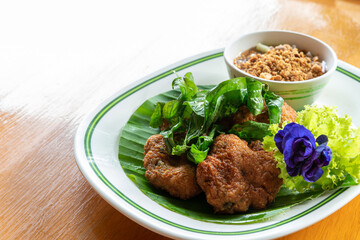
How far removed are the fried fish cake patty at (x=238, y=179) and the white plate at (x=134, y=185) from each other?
0.40 feet

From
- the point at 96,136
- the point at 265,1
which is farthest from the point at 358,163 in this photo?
the point at 265,1

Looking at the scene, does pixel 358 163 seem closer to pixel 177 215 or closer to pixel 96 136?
pixel 177 215

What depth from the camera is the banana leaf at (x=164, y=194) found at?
191cm

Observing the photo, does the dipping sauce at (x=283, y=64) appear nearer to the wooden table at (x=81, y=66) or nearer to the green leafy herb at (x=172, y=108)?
the green leafy herb at (x=172, y=108)

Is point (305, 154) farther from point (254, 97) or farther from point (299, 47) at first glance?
point (299, 47)

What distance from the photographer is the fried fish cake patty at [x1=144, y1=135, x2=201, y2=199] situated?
204cm

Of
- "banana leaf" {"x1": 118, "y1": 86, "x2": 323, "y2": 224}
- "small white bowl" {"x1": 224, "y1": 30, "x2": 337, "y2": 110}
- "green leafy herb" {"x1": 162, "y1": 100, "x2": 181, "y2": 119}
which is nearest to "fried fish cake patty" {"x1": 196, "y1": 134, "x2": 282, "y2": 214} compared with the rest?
"banana leaf" {"x1": 118, "y1": 86, "x2": 323, "y2": 224}

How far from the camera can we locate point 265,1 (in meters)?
4.26

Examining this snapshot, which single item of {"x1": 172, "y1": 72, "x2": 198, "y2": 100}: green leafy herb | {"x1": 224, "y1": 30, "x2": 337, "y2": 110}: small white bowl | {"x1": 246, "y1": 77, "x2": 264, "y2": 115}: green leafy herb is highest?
{"x1": 172, "y1": 72, "x2": 198, "y2": 100}: green leafy herb

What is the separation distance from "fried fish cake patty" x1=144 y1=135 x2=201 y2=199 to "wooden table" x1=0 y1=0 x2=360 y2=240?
9.7 inches

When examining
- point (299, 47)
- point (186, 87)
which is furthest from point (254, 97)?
point (299, 47)

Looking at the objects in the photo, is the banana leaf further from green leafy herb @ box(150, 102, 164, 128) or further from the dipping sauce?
the dipping sauce

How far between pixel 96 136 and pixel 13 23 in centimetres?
239

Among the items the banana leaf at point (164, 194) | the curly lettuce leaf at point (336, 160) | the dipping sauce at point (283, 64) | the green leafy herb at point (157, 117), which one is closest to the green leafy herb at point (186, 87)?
the green leafy herb at point (157, 117)
